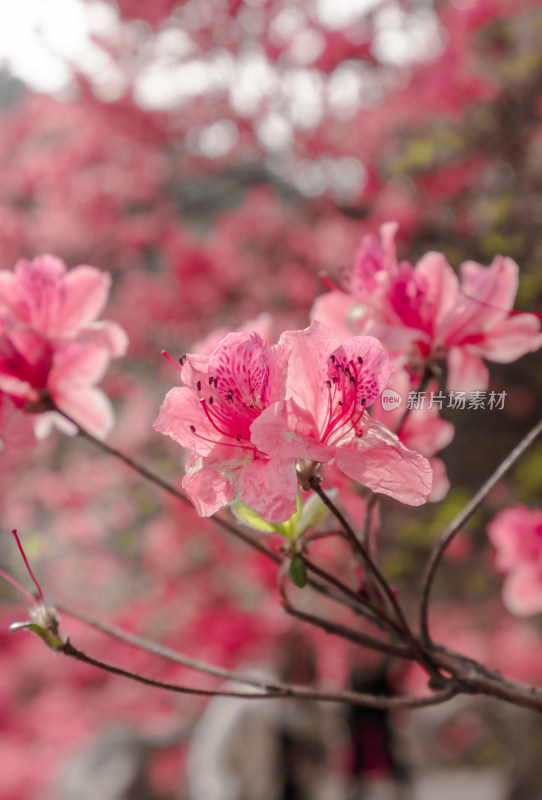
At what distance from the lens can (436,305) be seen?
24.7 inches

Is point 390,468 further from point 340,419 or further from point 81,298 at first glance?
point 81,298

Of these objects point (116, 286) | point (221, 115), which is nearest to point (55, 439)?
point (116, 286)

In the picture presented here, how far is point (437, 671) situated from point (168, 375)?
9.26ft

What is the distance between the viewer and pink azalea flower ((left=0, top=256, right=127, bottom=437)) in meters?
0.62

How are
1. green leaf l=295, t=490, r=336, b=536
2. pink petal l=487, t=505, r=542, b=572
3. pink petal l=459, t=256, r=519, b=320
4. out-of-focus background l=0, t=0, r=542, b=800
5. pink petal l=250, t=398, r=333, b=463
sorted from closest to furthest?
pink petal l=250, t=398, r=333, b=463
green leaf l=295, t=490, r=336, b=536
pink petal l=459, t=256, r=519, b=320
pink petal l=487, t=505, r=542, b=572
out-of-focus background l=0, t=0, r=542, b=800

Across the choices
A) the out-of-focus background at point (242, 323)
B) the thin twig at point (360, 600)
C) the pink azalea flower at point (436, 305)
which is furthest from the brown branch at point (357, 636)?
the out-of-focus background at point (242, 323)

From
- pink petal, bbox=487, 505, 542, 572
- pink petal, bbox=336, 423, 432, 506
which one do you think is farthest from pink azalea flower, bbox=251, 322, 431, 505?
pink petal, bbox=487, 505, 542, 572

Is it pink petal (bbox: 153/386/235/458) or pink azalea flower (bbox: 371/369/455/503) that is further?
pink azalea flower (bbox: 371/369/455/503)

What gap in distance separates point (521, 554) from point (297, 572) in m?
0.57

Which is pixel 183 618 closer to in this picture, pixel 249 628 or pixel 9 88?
pixel 249 628

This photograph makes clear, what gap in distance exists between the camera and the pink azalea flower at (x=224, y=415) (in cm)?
45

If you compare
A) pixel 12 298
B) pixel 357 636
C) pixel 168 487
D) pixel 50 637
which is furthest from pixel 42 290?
pixel 357 636

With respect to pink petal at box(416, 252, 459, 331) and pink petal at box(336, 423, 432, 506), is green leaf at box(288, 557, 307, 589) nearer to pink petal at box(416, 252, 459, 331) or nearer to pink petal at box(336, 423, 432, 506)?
pink petal at box(336, 423, 432, 506)

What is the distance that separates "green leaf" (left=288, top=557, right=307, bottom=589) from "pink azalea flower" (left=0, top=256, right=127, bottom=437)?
284 millimetres
